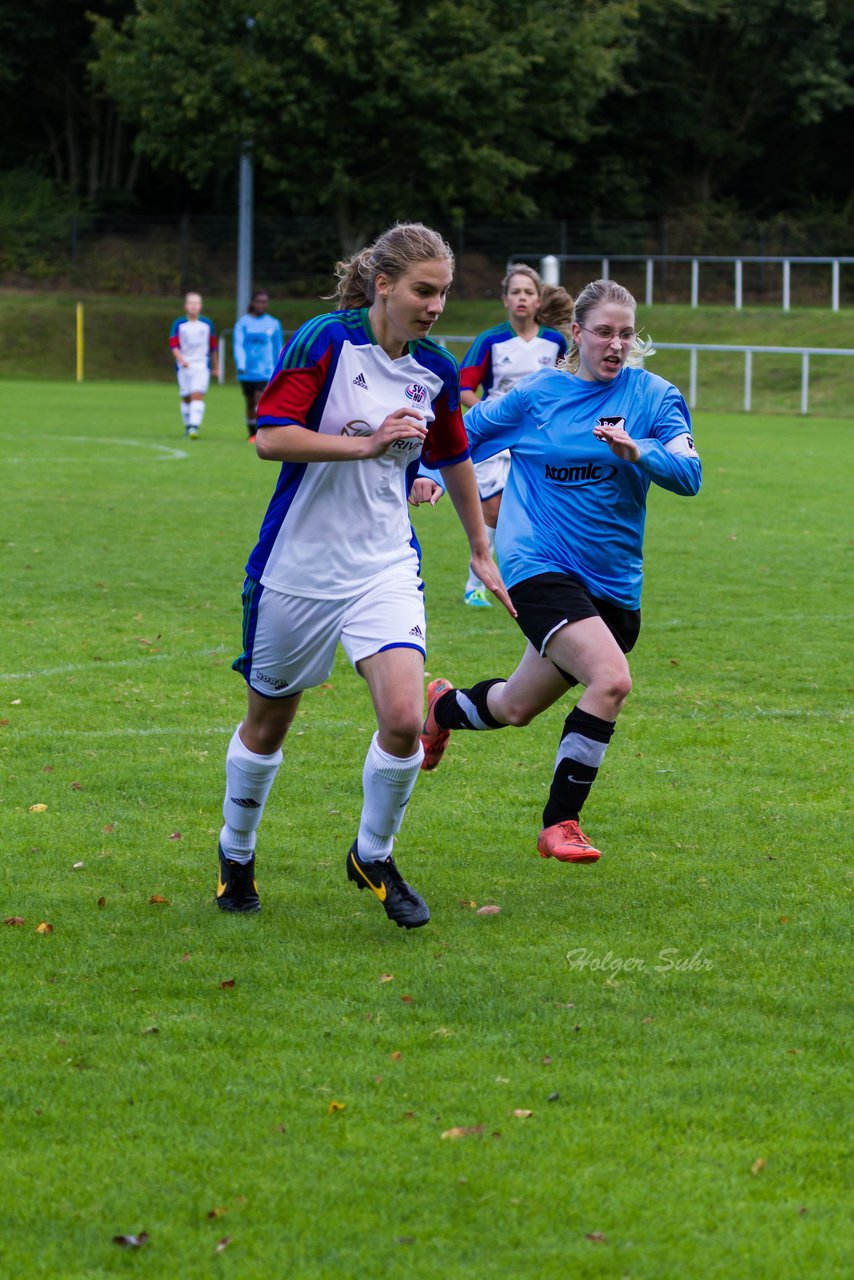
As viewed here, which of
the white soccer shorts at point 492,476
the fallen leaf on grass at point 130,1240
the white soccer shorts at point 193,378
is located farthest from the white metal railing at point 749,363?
the fallen leaf on grass at point 130,1240

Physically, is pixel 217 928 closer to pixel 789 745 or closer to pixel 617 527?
pixel 617 527

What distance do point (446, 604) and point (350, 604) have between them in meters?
6.50

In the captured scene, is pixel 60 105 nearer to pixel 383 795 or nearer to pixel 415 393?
pixel 415 393

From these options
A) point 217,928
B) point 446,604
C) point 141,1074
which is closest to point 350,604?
point 217,928

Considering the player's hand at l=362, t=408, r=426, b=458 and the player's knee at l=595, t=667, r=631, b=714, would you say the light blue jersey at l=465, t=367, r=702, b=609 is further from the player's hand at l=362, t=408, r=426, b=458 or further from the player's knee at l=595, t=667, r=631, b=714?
the player's hand at l=362, t=408, r=426, b=458

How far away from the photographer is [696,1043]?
4.26 meters

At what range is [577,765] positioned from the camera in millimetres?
5707

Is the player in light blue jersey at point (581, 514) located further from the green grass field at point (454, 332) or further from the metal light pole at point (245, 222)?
the metal light pole at point (245, 222)

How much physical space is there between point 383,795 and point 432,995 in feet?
2.50

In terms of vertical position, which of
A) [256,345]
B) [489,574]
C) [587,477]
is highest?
[256,345]

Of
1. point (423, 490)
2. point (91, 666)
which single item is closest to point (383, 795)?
point (423, 490)

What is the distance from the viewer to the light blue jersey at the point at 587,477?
19.4ft

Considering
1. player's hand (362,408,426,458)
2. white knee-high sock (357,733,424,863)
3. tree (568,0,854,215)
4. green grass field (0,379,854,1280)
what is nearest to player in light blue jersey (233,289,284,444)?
green grass field (0,379,854,1280)
